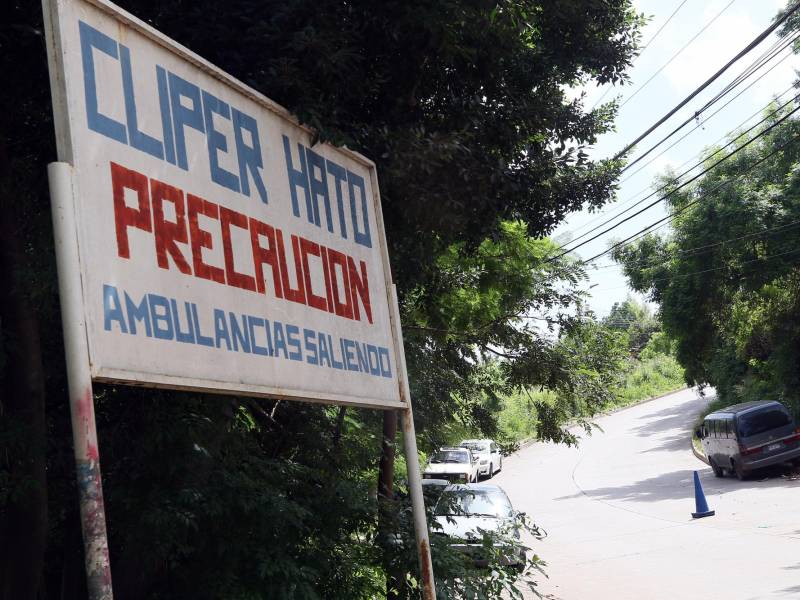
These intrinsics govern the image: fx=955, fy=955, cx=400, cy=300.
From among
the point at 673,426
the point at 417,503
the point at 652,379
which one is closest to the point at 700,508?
the point at 417,503

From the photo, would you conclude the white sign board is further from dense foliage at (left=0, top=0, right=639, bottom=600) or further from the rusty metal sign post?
dense foliage at (left=0, top=0, right=639, bottom=600)

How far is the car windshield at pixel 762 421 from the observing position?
23.7 meters

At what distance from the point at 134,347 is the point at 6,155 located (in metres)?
3.23

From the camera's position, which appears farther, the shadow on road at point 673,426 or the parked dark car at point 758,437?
the shadow on road at point 673,426

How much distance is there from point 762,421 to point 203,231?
22.5 metres

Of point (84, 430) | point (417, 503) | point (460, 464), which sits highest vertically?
point (84, 430)

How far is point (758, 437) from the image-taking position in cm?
2362

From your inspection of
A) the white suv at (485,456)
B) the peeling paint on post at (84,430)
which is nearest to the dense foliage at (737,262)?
the white suv at (485,456)

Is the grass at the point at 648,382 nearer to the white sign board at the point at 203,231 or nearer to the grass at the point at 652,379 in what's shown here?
the grass at the point at 652,379

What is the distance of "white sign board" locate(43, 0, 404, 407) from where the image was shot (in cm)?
317

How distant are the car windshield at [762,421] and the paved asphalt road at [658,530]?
1.23 m

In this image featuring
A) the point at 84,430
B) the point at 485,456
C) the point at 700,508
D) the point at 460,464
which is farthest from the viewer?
the point at 485,456

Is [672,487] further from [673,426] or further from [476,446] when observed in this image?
[673,426]

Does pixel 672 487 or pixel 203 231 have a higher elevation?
pixel 203 231
